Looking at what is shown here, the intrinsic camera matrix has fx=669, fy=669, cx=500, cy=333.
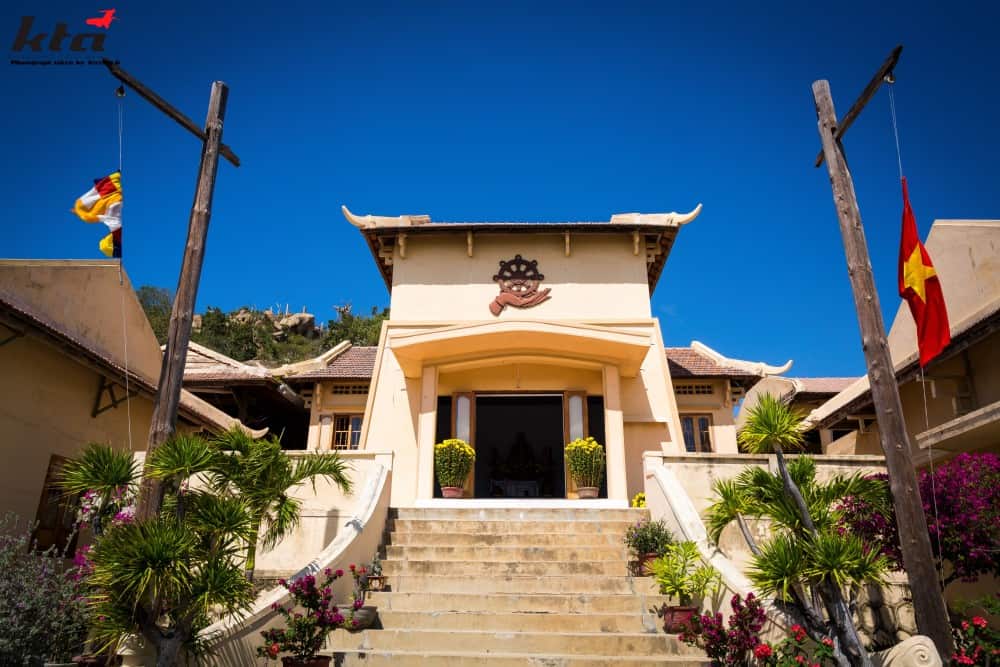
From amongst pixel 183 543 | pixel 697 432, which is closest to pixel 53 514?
pixel 183 543

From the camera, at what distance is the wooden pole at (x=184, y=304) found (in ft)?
21.7

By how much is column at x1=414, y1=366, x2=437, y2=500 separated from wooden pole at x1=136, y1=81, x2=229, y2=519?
19.1 ft

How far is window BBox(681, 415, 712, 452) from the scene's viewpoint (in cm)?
1696

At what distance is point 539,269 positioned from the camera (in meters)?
15.6

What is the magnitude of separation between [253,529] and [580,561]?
4.32 metres

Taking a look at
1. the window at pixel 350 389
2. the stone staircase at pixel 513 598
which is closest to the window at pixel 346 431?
the window at pixel 350 389

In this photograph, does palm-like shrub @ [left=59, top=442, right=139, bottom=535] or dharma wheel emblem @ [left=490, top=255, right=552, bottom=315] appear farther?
dharma wheel emblem @ [left=490, top=255, right=552, bottom=315]

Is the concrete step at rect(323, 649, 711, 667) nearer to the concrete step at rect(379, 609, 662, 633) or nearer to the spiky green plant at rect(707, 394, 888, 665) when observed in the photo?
the concrete step at rect(379, 609, 662, 633)

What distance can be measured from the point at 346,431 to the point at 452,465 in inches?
220

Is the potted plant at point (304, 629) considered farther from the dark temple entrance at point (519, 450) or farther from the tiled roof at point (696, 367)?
the tiled roof at point (696, 367)

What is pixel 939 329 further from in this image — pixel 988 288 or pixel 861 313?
pixel 988 288

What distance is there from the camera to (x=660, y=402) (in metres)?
14.5

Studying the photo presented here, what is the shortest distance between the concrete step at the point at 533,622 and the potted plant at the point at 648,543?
106 cm

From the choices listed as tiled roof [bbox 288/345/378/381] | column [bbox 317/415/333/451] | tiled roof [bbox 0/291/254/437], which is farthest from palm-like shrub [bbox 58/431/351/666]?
column [bbox 317/415/333/451]
